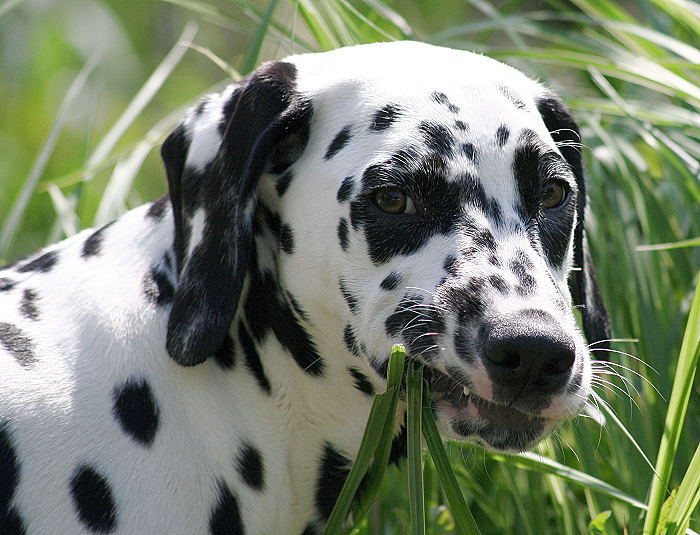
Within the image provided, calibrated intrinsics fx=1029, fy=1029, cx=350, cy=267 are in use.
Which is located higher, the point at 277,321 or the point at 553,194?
the point at 553,194

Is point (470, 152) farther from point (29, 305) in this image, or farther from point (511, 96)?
point (29, 305)

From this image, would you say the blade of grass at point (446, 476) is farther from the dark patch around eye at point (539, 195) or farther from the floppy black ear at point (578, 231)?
the floppy black ear at point (578, 231)

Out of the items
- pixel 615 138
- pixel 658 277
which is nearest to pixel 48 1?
pixel 615 138

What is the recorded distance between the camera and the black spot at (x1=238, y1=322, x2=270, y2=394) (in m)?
2.25

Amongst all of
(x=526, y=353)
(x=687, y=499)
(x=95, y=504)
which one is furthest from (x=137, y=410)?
(x=687, y=499)

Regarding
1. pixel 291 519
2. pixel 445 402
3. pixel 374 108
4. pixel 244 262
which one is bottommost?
pixel 291 519

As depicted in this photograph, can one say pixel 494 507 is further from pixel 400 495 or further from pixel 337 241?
pixel 337 241

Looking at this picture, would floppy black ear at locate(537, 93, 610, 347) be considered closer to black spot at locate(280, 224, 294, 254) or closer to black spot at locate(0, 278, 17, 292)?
black spot at locate(280, 224, 294, 254)

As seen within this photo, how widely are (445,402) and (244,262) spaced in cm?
51

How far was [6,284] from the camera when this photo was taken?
7.83 feet

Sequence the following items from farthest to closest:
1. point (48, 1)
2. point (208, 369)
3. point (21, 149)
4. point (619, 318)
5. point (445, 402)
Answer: point (48, 1) → point (21, 149) → point (619, 318) → point (208, 369) → point (445, 402)

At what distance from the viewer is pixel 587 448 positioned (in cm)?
269

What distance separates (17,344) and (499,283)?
1.02m

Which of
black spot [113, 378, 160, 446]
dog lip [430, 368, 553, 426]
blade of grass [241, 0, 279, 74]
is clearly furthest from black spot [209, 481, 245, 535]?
blade of grass [241, 0, 279, 74]
